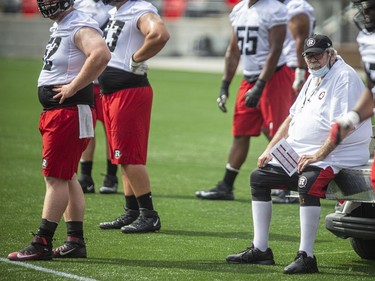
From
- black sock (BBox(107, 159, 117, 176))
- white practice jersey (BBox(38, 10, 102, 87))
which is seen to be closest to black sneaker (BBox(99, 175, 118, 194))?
black sock (BBox(107, 159, 117, 176))

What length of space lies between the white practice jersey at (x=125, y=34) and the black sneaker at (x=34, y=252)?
1.98 m

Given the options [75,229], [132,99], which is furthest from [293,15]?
[75,229]

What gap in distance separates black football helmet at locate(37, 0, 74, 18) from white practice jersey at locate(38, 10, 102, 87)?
Result: 0.07 metres

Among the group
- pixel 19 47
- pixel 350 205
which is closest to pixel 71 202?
pixel 350 205

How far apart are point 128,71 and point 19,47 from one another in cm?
2914

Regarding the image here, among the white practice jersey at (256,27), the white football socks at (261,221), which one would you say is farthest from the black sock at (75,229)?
the white practice jersey at (256,27)

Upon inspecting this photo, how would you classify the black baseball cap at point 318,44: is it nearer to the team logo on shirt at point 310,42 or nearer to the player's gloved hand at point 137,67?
the team logo on shirt at point 310,42

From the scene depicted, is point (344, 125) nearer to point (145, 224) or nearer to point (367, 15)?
point (367, 15)

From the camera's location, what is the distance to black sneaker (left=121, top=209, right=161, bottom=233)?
847 centimetres

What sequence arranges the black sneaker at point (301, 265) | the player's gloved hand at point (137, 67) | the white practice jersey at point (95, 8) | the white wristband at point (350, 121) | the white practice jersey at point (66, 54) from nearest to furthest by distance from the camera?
the white wristband at point (350, 121) → the black sneaker at point (301, 265) → the white practice jersey at point (66, 54) → the player's gloved hand at point (137, 67) → the white practice jersey at point (95, 8)

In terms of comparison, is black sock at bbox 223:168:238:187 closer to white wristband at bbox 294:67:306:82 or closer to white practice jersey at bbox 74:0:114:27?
white wristband at bbox 294:67:306:82

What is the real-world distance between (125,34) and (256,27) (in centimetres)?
A: 197

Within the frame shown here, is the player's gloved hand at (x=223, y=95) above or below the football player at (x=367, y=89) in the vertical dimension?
below

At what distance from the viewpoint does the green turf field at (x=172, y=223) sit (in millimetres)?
6992
